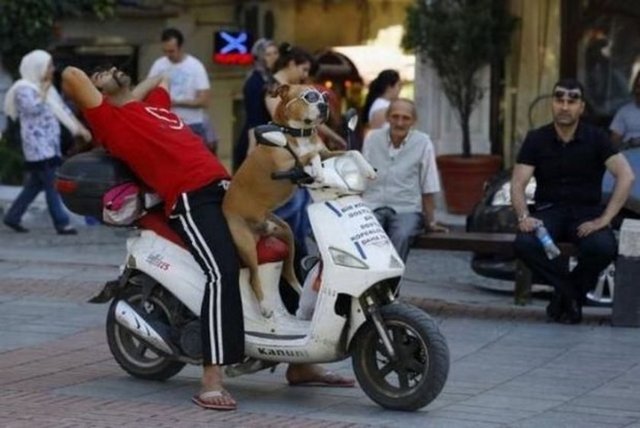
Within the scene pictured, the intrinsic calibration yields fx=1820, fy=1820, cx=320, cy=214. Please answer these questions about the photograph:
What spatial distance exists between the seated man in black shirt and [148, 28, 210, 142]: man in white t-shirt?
5.59 metres

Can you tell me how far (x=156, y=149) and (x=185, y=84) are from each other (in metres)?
7.63

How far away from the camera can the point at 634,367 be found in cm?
978

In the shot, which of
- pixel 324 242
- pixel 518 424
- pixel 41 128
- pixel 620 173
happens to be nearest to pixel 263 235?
pixel 324 242

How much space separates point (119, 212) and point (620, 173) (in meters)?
3.48

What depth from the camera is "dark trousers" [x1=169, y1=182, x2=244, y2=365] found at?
8516 millimetres

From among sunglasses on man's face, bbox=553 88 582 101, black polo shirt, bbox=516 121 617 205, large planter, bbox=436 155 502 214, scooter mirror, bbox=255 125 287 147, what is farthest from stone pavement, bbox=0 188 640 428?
large planter, bbox=436 155 502 214

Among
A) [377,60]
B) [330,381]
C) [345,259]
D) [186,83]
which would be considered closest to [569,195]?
[330,381]

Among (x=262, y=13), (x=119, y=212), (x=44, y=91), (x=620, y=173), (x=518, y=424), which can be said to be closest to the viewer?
(x=518, y=424)

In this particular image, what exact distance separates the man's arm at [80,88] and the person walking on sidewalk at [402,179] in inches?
122

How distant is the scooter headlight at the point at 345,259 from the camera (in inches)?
327

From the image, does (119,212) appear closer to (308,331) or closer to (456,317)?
(308,331)

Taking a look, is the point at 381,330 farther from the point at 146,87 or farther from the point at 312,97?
the point at 146,87

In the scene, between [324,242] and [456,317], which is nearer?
[324,242]

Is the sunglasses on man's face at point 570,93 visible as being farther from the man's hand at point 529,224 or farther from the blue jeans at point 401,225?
the blue jeans at point 401,225
